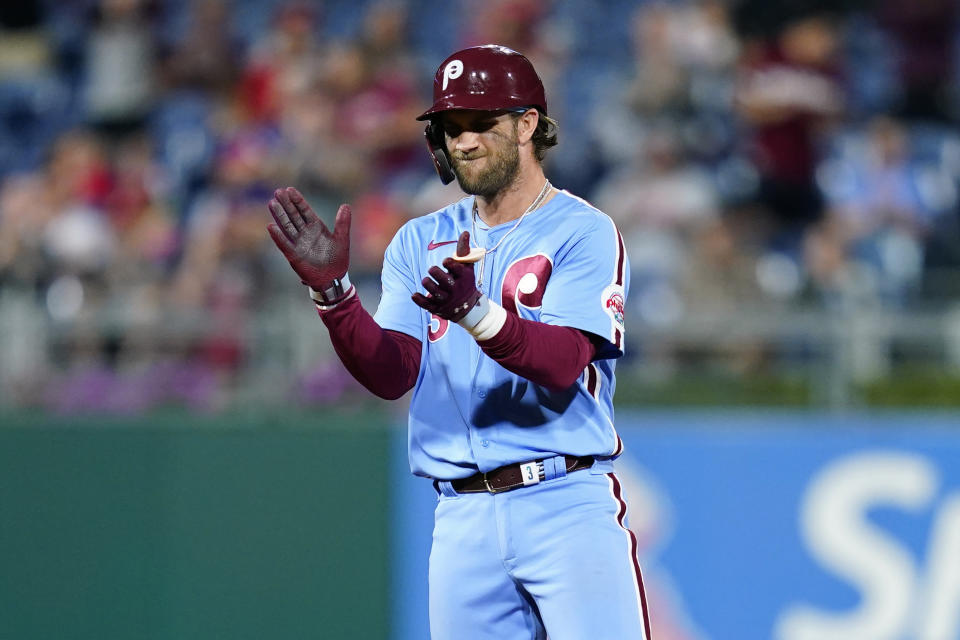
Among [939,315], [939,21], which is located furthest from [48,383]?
[939,21]

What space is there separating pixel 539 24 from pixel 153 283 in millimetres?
3477

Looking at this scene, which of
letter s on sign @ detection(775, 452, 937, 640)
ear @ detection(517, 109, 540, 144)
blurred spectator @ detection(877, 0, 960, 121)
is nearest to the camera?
ear @ detection(517, 109, 540, 144)

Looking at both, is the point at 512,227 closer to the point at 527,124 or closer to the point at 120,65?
the point at 527,124

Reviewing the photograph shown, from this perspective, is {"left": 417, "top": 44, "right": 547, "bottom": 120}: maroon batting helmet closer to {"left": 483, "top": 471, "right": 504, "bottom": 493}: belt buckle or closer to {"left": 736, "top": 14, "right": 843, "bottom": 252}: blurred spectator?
{"left": 483, "top": 471, "right": 504, "bottom": 493}: belt buckle

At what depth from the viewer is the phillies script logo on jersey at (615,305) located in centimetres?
357

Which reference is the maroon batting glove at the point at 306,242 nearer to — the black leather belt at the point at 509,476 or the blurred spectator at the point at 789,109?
the black leather belt at the point at 509,476

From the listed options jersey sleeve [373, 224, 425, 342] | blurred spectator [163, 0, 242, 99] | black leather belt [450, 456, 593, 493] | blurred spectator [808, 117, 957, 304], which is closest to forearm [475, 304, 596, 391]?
black leather belt [450, 456, 593, 493]

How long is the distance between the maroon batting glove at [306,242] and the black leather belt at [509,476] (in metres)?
0.64

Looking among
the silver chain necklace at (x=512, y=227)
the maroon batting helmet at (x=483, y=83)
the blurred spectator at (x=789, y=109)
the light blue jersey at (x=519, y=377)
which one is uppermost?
the blurred spectator at (x=789, y=109)

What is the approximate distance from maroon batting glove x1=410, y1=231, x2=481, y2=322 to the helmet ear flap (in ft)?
1.80

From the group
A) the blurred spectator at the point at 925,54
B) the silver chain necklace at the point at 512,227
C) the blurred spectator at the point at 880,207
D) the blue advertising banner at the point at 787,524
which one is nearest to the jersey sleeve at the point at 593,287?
the silver chain necklace at the point at 512,227

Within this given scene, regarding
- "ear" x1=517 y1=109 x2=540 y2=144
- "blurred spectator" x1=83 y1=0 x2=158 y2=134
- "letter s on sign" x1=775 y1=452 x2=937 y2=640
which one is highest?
"blurred spectator" x1=83 y1=0 x2=158 y2=134

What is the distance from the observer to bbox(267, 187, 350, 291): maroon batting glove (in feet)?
11.3

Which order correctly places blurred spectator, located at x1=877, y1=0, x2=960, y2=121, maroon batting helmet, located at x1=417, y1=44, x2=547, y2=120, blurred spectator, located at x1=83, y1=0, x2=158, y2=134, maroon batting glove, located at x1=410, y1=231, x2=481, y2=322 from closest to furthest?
maroon batting glove, located at x1=410, y1=231, x2=481, y2=322, maroon batting helmet, located at x1=417, y1=44, x2=547, y2=120, blurred spectator, located at x1=877, y1=0, x2=960, y2=121, blurred spectator, located at x1=83, y1=0, x2=158, y2=134
